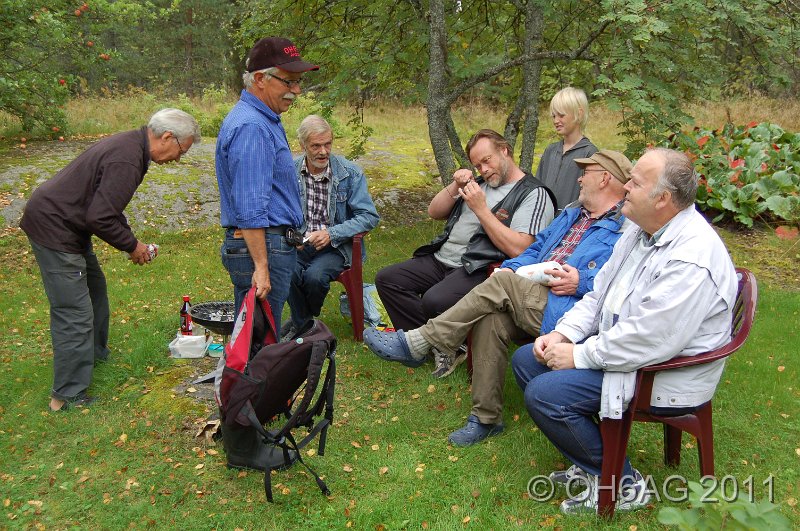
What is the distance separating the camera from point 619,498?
2.93 m

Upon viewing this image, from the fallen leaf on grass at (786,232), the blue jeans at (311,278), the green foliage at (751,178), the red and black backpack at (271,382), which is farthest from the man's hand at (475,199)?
the fallen leaf on grass at (786,232)

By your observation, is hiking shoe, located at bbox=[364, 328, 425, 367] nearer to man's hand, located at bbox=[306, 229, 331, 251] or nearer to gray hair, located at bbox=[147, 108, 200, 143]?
man's hand, located at bbox=[306, 229, 331, 251]

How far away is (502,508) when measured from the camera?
3.04 meters

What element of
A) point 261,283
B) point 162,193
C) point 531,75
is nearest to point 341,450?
point 261,283

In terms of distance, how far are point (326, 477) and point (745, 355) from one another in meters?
2.91

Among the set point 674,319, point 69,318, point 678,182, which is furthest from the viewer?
point 69,318

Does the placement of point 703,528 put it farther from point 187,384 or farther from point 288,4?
point 288,4

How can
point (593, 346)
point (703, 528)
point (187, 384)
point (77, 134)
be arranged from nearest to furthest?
point (703, 528)
point (593, 346)
point (187, 384)
point (77, 134)

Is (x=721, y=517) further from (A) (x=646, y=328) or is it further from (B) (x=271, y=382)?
(B) (x=271, y=382)

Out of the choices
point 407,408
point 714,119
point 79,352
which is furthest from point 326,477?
point 714,119

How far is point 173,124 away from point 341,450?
198 centimetres

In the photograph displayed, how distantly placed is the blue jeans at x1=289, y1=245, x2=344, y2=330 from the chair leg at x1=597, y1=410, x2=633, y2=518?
2.43 m

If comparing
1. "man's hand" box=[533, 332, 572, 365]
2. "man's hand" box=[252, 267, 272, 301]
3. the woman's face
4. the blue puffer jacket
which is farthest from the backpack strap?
the woman's face

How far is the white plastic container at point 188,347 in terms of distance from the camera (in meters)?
4.86
